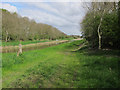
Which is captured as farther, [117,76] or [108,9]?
[108,9]

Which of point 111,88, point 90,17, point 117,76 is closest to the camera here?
point 111,88

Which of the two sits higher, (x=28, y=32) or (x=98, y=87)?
(x=28, y=32)

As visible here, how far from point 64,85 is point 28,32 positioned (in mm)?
59401

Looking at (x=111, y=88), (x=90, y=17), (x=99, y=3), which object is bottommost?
(x=111, y=88)

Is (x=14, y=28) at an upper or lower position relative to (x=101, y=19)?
upper

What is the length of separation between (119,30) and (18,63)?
39.7 feet

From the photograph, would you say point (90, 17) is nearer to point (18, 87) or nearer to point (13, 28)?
point (18, 87)

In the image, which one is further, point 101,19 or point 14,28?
point 14,28

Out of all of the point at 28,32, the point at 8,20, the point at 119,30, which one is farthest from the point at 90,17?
the point at 28,32

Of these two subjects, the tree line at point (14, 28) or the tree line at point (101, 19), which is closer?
the tree line at point (101, 19)

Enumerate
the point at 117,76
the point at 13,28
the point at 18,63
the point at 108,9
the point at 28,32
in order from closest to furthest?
the point at 117,76 < the point at 18,63 < the point at 108,9 < the point at 13,28 < the point at 28,32

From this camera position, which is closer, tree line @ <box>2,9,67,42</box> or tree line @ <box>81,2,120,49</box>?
tree line @ <box>81,2,120,49</box>

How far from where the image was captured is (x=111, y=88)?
4.55m

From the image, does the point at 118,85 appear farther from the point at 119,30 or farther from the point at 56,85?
the point at 119,30
